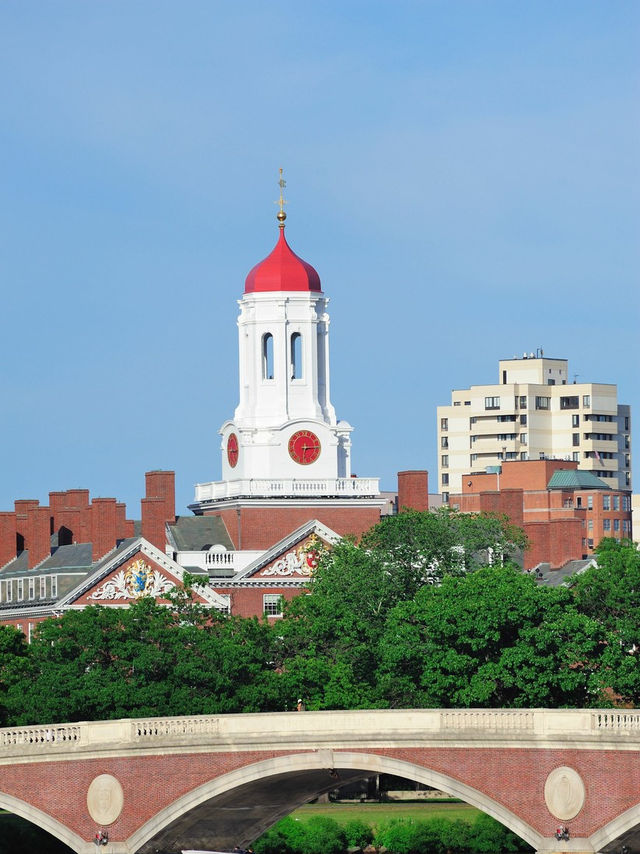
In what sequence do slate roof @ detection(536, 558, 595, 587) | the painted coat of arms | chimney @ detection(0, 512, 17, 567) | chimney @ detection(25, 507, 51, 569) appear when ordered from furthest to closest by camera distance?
1. chimney @ detection(0, 512, 17, 567)
2. chimney @ detection(25, 507, 51, 569)
3. slate roof @ detection(536, 558, 595, 587)
4. the painted coat of arms

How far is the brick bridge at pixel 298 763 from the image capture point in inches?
3364

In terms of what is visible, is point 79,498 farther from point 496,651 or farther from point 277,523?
point 496,651

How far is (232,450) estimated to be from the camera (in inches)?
5659

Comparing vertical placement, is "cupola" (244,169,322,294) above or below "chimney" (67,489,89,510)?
above

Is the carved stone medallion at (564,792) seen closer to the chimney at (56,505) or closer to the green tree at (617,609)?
the green tree at (617,609)

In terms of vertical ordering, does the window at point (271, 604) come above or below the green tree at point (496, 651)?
above

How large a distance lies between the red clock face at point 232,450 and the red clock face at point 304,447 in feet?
9.84

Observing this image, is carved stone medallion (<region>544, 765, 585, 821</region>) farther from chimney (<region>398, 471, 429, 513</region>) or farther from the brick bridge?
chimney (<region>398, 471, 429, 513</region>)

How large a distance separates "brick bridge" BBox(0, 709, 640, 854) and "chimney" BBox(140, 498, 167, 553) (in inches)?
1854

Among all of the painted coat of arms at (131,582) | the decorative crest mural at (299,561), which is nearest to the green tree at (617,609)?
the decorative crest mural at (299,561)

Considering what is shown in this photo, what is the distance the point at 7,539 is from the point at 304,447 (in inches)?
744

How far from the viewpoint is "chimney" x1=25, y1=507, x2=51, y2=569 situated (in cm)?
14462

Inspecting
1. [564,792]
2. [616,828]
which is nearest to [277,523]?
[564,792]

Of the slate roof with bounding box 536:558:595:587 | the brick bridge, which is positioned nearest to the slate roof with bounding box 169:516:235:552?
the slate roof with bounding box 536:558:595:587
